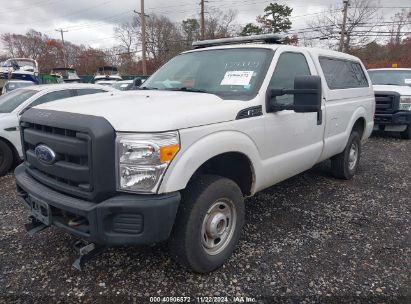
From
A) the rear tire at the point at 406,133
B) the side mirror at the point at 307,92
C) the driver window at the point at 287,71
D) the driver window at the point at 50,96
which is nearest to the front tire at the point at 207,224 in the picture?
the side mirror at the point at 307,92

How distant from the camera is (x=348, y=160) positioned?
533cm

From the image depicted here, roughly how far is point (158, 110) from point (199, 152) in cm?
43

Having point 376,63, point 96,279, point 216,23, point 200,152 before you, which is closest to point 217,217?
point 200,152

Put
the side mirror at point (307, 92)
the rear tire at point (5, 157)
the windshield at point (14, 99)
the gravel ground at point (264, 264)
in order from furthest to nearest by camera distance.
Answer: the windshield at point (14, 99), the rear tire at point (5, 157), the side mirror at point (307, 92), the gravel ground at point (264, 264)

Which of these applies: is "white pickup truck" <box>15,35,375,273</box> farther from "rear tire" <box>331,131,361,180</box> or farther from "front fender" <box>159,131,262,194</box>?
"rear tire" <box>331,131,361,180</box>

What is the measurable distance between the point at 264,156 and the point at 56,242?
2240mm

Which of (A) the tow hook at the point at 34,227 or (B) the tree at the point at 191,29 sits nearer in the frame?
(A) the tow hook at the point at 34,227

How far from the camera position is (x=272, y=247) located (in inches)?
131

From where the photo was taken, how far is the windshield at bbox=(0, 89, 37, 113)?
5.92m

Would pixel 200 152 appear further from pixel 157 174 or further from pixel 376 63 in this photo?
pixel 376 63

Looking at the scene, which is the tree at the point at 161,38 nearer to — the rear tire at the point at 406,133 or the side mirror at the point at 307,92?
the rear tire at the point at 406,133

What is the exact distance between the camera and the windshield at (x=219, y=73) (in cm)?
326

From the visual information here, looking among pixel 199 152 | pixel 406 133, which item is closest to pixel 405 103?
pixel 406 133

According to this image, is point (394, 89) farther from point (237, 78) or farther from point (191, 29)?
point (191, 29)
